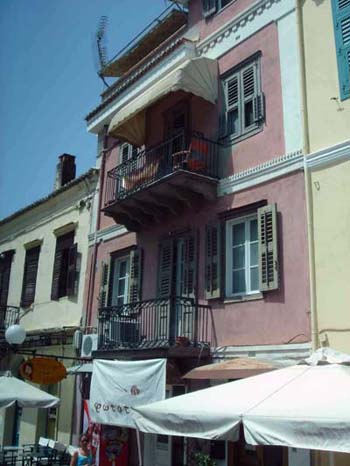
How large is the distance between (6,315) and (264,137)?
529 inches

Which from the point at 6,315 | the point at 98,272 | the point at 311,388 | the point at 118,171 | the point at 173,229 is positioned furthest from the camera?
the point at 6,315

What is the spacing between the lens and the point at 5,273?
21875 millimetres

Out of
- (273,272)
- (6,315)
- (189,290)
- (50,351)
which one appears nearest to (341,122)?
(273,272)

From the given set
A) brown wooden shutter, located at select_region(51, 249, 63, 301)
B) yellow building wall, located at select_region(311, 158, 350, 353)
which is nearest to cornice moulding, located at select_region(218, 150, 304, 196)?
yellow building wall, located at select_region(311, 158, 350, 353)

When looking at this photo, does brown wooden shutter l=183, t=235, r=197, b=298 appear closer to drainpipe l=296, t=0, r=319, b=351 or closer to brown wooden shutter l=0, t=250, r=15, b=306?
drainpipe l=296, t=0, r=319, b=351

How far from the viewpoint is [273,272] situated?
9.70 meters

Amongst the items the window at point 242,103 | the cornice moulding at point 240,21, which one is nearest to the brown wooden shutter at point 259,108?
the window at point 242,103

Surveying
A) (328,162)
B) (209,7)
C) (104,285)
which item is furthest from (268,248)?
(209,7)

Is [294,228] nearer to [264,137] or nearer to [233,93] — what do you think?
[264,137]

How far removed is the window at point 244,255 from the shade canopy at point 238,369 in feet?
4.65

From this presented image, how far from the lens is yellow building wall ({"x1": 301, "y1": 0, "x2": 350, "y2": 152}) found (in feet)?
30.8

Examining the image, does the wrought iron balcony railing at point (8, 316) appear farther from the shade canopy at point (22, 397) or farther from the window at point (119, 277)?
the window at point (119, 277)

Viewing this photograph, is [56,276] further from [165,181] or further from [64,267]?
[165,181]

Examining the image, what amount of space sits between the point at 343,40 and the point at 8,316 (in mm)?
15520
